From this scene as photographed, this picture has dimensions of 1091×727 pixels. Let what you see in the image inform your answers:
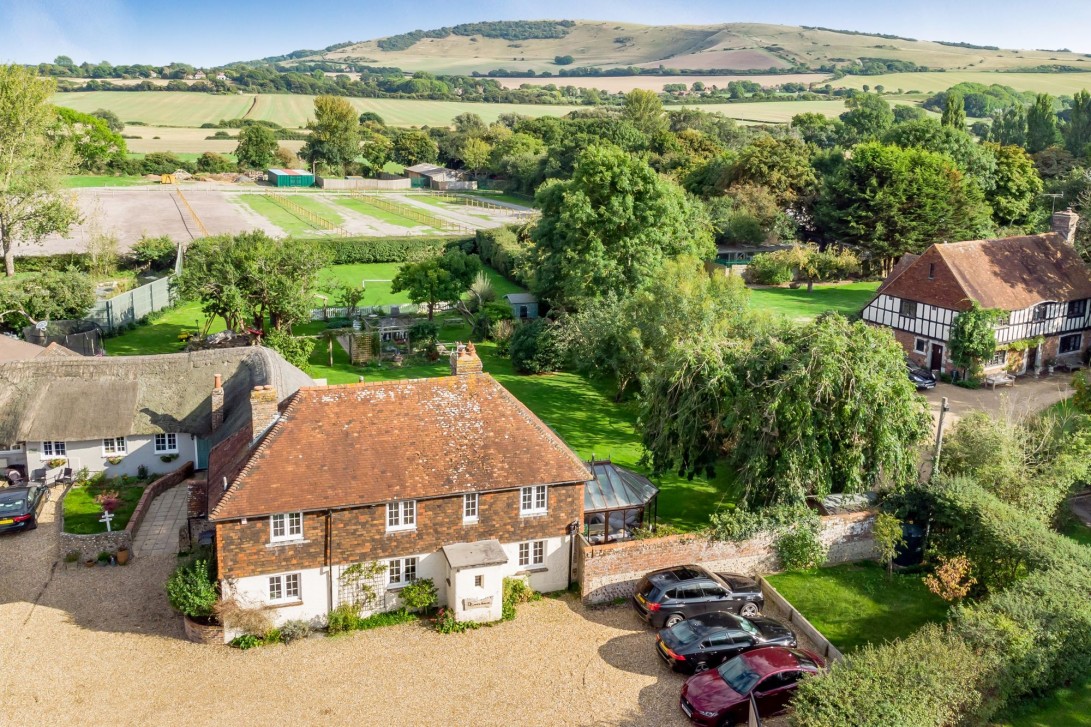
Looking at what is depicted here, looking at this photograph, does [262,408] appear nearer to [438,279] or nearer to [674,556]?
[674,556]

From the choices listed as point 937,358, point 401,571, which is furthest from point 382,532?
point 937,358

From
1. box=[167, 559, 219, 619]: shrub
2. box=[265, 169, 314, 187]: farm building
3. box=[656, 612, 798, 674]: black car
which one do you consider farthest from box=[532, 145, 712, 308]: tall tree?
box=[265, 169, 314, 187]: farm building

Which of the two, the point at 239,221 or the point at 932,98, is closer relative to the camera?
the point at 239,221

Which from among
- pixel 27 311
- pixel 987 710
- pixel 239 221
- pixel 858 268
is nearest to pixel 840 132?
pixel 858 268

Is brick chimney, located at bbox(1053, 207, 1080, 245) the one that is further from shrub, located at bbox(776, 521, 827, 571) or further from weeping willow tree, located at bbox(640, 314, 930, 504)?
shrub, located at bbox(776, 521, 827, 571)

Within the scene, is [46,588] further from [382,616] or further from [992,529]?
[992,529]

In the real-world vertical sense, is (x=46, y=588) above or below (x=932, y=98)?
below

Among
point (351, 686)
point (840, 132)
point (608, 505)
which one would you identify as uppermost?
point (840, 132)

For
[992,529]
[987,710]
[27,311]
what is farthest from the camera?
[27,311]
